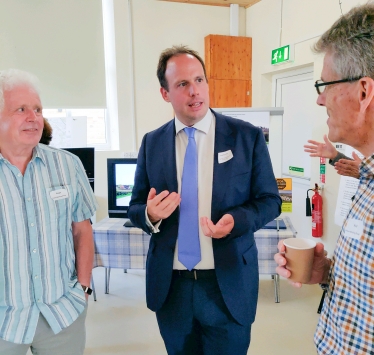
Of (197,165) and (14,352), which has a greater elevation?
(197,165)

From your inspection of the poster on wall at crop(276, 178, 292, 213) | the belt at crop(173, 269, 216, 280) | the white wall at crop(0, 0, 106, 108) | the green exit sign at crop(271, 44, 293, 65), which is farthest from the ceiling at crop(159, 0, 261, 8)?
the belt at crop(173, 269, 216, 280)

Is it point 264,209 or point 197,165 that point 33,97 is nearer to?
point 197,165

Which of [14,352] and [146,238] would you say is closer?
[14,352]

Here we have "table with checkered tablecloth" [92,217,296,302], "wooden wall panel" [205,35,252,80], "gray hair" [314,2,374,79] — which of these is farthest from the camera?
"wooden wall panel" [205,35,252,80]

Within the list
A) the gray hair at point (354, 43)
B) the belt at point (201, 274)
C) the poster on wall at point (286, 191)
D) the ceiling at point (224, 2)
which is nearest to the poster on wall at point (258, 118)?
the poster on wall at point (286, 191)

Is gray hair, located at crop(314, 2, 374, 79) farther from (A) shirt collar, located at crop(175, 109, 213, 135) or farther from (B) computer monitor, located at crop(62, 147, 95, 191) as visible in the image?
(B) computer monitor, located at crop(62, 147, 95, 191)

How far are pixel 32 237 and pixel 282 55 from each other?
170 inches

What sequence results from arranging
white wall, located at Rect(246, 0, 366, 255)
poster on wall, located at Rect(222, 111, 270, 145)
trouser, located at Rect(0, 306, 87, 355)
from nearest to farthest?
trouser, located at Rect(0, 306, 87, 355) → poster on wall, located at Rect(222, 111, 270, 145) → white wall, located at Rect(246, 0, 366, 255)

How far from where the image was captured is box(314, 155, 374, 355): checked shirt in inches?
31.2

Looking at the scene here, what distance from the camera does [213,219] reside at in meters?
1.32

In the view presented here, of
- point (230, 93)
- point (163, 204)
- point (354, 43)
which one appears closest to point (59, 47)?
point (230, 93)

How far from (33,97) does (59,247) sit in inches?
23.4

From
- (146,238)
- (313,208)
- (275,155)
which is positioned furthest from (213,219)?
(313,208)

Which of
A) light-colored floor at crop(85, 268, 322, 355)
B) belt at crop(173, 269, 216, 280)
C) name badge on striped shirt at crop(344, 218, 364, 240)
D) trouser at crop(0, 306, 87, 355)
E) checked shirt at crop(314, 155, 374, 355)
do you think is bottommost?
light-colored floor at crop(85, 268, 322, 355)
